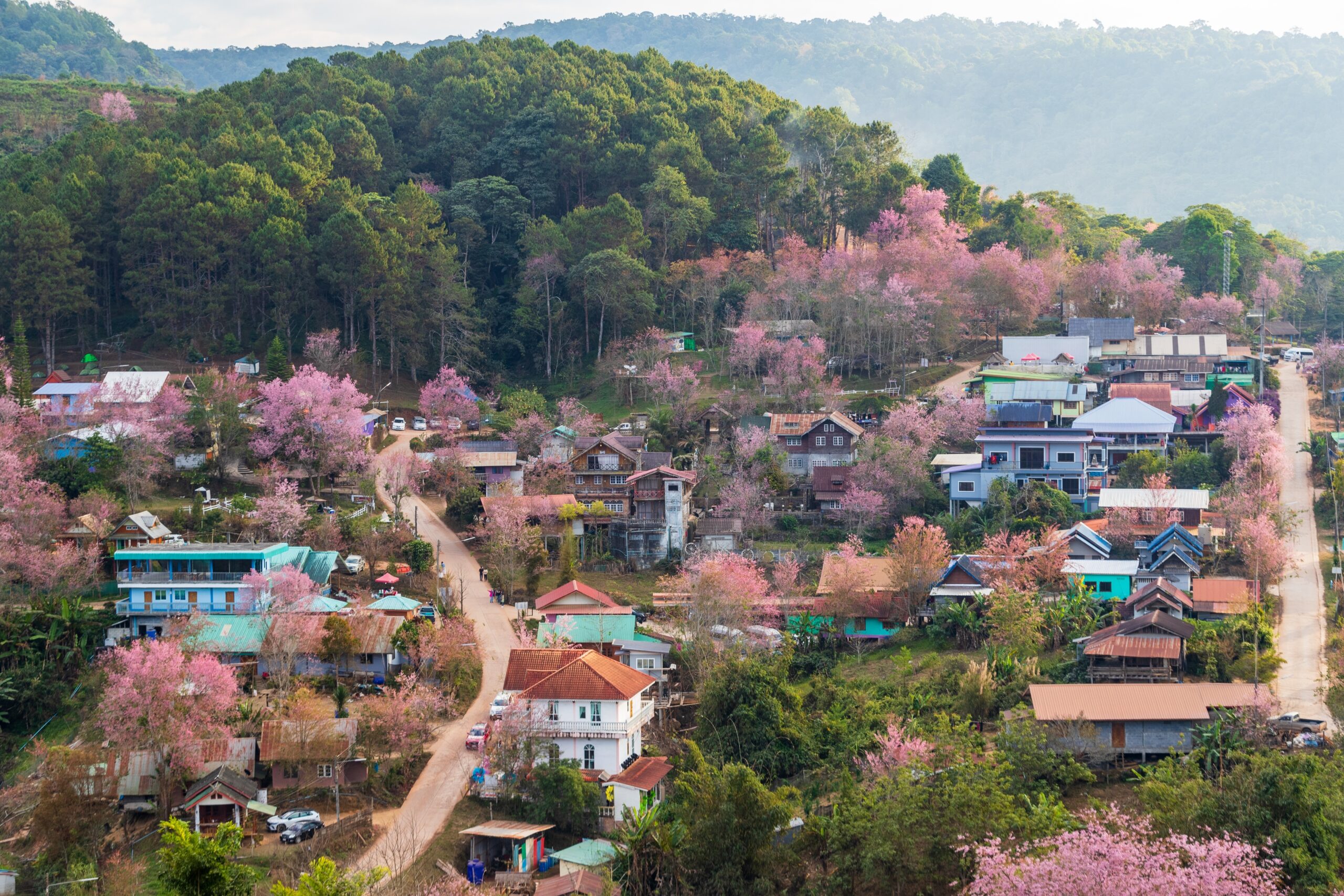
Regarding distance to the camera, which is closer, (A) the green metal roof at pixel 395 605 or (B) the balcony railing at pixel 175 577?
(A) the green metal roof at pixel 395 605

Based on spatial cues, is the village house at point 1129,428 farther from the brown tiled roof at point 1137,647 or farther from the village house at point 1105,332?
the brown tiled roof at point 1137,647

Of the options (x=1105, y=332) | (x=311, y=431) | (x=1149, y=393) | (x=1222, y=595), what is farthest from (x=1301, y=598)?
(x=311, y=431)

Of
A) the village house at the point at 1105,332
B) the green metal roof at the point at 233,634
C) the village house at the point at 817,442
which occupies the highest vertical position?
the village house at the point at 1105,332

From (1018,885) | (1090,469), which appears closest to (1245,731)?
(1018,885)

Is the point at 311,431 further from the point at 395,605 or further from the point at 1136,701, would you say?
the point at 1136,701

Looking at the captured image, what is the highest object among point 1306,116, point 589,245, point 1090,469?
point 1306,116

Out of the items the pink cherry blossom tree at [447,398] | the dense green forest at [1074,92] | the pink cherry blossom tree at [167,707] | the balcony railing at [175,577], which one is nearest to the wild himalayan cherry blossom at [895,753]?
the pink cherry blossom tree at [167,707]

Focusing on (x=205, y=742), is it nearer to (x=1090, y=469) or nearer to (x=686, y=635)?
(x=686, y=635)
